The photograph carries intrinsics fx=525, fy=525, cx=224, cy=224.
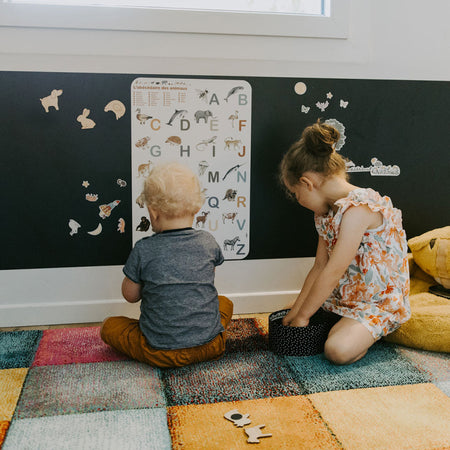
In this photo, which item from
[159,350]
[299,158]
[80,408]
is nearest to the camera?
[80,408]

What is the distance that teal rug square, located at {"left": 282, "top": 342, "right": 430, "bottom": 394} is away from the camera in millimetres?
1440

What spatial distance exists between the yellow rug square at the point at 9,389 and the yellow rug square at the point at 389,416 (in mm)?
752

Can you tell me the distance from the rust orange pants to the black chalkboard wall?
38 centimetres

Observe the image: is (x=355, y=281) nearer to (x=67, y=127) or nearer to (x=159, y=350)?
(x=159, y=350)

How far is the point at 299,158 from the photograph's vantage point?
1.65m

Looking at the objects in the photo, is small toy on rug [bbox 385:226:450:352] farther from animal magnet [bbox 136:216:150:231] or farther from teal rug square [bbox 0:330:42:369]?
teal rug square [bbox 0:330:42:369]

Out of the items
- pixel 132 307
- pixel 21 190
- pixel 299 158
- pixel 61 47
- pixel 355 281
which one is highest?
pixel 61 47

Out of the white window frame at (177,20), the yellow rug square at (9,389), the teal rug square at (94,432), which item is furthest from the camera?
the white window frame at (177,20)

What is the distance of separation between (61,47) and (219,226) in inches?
33.3

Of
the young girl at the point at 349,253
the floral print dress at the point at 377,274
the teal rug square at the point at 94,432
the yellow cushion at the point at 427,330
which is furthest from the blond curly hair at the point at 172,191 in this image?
the yellow cushion at the point at 427,330

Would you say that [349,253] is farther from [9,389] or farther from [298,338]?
[9,389]

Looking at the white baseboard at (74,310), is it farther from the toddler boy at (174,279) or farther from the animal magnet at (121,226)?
the toddler boy at (174,279)

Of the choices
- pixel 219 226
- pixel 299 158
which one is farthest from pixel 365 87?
pixel 219 226

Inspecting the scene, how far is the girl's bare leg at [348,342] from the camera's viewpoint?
5.06 feet
